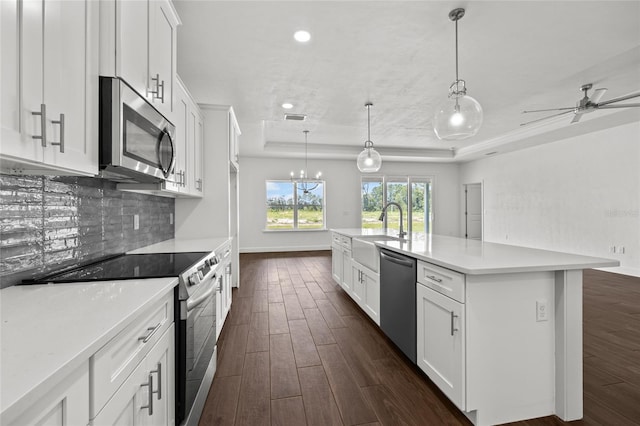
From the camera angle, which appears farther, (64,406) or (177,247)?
(177,247)

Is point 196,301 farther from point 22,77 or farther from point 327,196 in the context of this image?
point 327,196

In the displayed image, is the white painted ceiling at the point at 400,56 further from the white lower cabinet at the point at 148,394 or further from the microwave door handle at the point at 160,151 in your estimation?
the white lower cabinet at the point at 148,394

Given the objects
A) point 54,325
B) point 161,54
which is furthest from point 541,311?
point 161,54

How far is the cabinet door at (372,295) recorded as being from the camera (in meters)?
2.86

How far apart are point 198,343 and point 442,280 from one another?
1491mm

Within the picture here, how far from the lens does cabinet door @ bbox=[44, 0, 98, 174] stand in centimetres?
99

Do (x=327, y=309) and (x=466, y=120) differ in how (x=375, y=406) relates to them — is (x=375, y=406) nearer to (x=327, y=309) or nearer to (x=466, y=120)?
(x=327, y=309)

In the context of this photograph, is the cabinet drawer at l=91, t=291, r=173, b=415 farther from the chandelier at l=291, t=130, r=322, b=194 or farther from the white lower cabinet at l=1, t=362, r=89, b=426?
the chandelier at l=291, t=130, r=322, b=194

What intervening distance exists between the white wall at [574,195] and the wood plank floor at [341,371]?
6.71ft

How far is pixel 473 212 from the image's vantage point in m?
9.52

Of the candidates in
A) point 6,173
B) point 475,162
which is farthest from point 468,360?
point 475,162

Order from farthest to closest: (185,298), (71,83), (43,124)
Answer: (185,298) < (71,83) < (43,124)

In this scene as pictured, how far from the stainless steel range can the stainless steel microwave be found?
20.4 inches

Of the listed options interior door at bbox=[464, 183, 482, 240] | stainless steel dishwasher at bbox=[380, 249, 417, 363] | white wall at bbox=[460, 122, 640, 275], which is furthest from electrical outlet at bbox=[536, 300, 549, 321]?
interior door at bbox=[464, 183, 482, 240]
